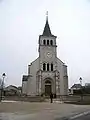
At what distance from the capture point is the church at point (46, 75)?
63509 mm

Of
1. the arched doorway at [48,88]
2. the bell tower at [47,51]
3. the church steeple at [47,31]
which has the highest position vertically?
the church steeple at [47,31]

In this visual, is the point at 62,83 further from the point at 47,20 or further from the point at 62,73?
the point at 47,20

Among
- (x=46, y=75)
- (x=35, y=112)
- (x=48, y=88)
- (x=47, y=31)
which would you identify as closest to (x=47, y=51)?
(x=46, y=75)

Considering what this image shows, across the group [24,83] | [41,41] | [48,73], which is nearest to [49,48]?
[41,41]

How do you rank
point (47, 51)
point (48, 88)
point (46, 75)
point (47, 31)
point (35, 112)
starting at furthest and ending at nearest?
1. point (47, 31)
2. point (47, 51)
3. point (46, 75)
4. point (48, 88)
5. point (35, 112)

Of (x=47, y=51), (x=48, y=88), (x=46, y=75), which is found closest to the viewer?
(x=48, y=88)

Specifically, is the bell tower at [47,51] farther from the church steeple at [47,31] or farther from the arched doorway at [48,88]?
the arched doorway at [48,88]

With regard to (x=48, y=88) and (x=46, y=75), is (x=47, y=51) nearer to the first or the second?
(x=46, y=75)

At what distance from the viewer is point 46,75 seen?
211ft

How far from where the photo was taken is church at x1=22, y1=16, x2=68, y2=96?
6351 centimetres

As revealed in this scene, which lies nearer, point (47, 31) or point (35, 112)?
point (35, 112)

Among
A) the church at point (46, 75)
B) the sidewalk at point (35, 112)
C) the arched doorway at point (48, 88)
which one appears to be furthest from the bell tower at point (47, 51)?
the sidewalk at point (35, 112)

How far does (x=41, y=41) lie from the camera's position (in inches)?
2719

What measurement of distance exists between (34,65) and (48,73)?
5005mm
